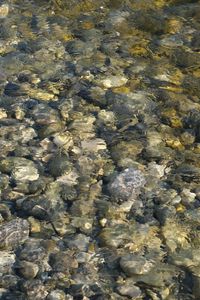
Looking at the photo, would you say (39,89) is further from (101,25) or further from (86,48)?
(101,25)

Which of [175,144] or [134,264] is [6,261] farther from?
[175,144]

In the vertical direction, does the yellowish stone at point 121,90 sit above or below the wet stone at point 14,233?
below

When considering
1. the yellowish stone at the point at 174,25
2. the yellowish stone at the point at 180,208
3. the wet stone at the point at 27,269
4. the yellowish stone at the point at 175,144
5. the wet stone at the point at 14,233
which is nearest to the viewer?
the wet stone at the point at 27,269

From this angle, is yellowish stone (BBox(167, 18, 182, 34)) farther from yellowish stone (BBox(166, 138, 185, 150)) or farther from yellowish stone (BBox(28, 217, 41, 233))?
yellowish stone (BBox(28, 217, 41, 233))

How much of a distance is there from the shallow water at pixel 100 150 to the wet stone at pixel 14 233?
0.04 ft

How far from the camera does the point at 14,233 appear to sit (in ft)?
18.2

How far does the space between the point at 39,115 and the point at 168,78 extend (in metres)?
1.84

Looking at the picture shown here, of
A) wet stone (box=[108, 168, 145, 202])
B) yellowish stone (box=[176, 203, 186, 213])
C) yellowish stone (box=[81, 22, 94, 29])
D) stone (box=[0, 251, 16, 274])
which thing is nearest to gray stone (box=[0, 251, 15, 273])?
stone (box=[0, 251, 16, 274])

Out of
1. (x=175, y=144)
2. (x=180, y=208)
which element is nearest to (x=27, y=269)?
(x=180, y=208)

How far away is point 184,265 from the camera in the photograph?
5.39m

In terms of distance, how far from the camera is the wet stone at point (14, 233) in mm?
5438

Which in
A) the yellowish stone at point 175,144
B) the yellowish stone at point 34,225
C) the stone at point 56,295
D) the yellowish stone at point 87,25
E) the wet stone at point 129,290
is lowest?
the yellowish stone at point 175,144

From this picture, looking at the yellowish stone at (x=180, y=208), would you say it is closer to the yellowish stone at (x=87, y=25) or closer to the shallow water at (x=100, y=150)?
the shallow water at (x=100, y=150)

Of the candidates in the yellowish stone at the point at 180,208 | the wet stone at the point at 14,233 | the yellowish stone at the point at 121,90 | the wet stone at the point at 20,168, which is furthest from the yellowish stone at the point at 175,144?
the wet stone at the point at 14,233
